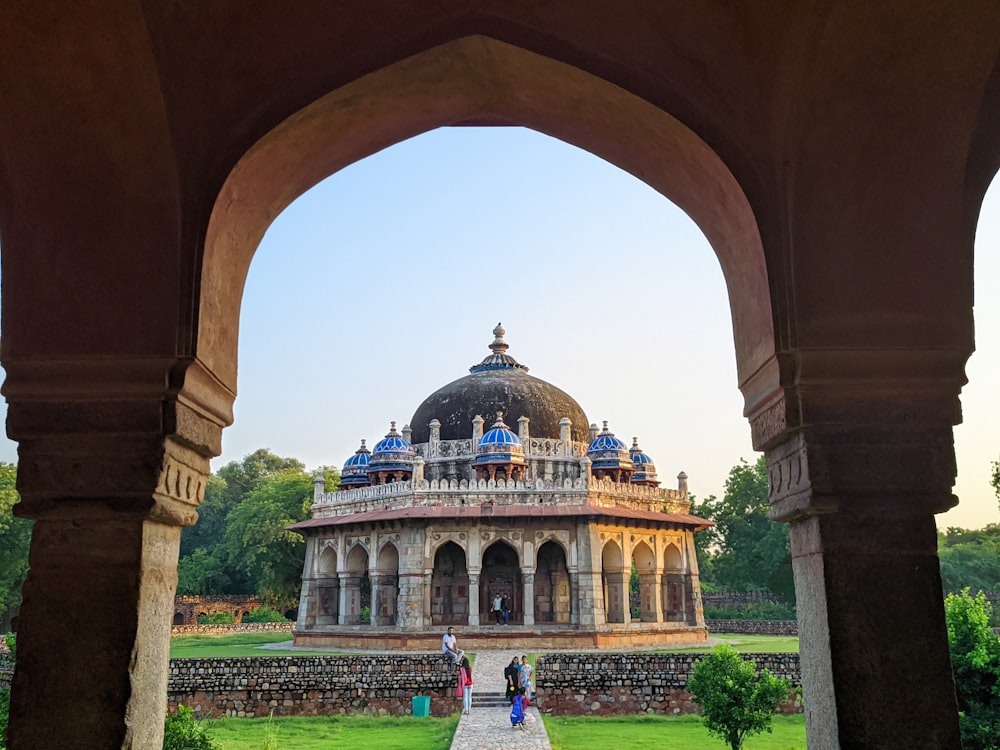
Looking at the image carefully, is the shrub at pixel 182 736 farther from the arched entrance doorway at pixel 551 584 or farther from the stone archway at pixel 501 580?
the arched entrance doorway at pixel 551 584

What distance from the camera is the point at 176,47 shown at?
11.5 ft

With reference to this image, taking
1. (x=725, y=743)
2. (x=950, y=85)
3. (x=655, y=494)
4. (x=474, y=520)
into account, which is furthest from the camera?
(x=655, y=494)

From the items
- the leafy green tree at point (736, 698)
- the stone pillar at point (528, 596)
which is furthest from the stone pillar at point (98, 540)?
the stone pillar at point (528, 596)

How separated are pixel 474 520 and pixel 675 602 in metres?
8.43

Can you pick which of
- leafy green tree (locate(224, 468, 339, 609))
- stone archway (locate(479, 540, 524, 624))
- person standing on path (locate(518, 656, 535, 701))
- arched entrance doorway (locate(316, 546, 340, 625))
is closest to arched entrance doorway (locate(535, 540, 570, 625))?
stone archway (locate(479, 540, 524, 624))

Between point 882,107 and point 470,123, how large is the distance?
205cm

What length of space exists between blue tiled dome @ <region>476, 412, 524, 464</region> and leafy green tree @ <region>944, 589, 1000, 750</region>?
17319 millimetres

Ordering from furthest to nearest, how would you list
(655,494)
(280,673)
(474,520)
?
1. (655,494)
2. (474,520)
3. (280,673)

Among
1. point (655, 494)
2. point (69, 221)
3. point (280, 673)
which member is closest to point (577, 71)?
point (69, 221)

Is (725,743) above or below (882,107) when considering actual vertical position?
below

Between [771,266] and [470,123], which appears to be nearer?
[771,266]

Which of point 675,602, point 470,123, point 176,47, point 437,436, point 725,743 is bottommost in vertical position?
point 725,743

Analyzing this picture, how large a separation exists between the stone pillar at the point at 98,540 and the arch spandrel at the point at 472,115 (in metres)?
0.41

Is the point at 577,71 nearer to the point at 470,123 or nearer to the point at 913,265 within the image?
the point at 470,123
